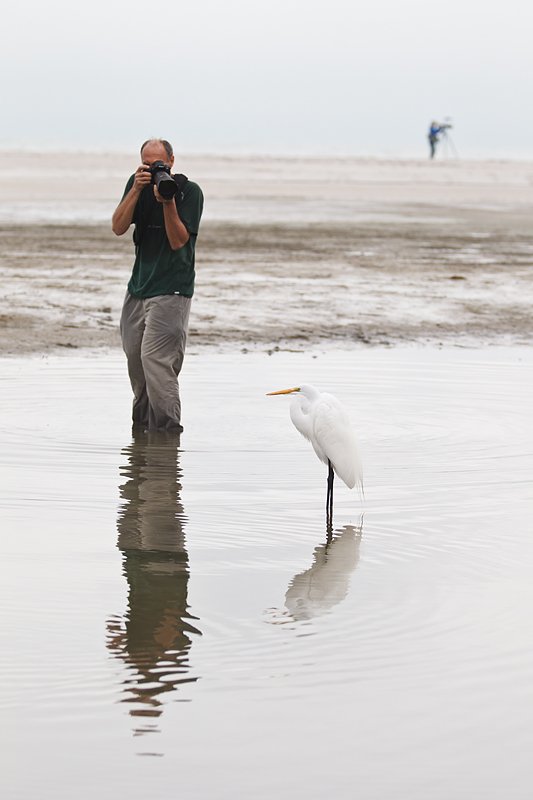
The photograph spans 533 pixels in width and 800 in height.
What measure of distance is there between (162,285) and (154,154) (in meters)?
0.81

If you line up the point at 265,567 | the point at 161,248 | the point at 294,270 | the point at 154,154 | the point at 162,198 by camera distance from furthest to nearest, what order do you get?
the point at 294,270
the point at 161,248
the point at 154,154
the point at 162,198
the point at 265,567

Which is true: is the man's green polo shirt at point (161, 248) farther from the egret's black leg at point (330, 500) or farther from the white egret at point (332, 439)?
the egret's black leg at point (330, 500)

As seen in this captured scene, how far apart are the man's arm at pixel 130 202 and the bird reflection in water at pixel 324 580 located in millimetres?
2717

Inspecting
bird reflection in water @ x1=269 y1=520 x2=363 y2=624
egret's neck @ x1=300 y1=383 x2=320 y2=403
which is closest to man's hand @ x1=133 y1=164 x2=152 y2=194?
egret's neck @ x1=300 y1=383 x2=320 y2=403

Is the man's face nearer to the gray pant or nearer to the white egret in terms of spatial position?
the gray pant

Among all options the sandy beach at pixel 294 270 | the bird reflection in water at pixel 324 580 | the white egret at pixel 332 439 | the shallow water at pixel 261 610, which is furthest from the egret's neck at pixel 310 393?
the sandy beach at pixel 294 270

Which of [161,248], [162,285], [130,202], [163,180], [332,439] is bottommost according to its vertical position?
[332,439]

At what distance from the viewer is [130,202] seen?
→ 8.57 meters

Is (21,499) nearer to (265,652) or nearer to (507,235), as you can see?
(265,652)

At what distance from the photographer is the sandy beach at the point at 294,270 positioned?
14.3 m

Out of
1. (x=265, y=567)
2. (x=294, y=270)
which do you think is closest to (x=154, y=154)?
(x=265, y=567)

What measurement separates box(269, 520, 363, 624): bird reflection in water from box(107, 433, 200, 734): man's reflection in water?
40cm

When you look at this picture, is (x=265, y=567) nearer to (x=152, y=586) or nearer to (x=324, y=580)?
(x=324, y=580)

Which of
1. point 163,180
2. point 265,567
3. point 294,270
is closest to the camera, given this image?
point 265,567
